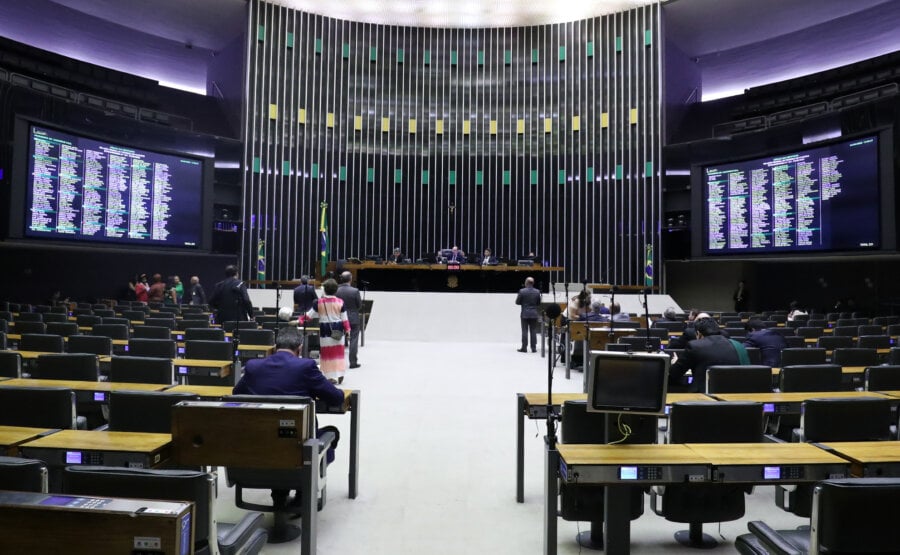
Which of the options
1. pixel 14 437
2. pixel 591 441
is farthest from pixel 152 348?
pixel 591 441

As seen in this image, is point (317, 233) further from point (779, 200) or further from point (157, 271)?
point (779, 200)

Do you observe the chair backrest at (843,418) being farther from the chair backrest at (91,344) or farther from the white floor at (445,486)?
the chair backrest at (91,344)

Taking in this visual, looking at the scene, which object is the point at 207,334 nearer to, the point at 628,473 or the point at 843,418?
the point at 628,473

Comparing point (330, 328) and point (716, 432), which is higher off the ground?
point (330, 328)

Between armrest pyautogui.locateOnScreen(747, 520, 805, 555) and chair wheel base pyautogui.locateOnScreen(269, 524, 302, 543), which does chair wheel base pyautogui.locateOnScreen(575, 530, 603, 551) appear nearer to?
armrest pyautogui.locateOnScreen(747, 520, 805, 555)

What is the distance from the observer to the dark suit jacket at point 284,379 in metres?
3.08

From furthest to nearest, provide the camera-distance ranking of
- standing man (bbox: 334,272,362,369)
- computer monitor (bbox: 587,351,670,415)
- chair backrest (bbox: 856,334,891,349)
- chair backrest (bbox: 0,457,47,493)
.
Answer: standing man (bbox: 334,272,362,369), chair backrest (bbox: 856,334,891,349), computer monitor (bbox: 587,351,670,415), chair backrest (bbox: 0,457,47,493)

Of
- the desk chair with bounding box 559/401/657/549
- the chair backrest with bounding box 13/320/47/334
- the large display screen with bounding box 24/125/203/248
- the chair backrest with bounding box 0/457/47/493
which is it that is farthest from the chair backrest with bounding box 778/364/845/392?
the large display screen with bounding box 24/125/203/248

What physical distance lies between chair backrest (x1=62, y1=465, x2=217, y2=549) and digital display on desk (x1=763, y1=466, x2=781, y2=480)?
1.96 metres

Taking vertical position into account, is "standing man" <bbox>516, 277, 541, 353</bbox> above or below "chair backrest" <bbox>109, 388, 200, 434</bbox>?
above

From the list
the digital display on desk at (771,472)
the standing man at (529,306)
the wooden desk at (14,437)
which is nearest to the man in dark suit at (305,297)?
the standing man at (529,306)

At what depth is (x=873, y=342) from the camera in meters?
6.50

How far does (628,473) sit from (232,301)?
20.8ft

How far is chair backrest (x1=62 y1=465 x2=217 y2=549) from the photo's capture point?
65.5 inches
